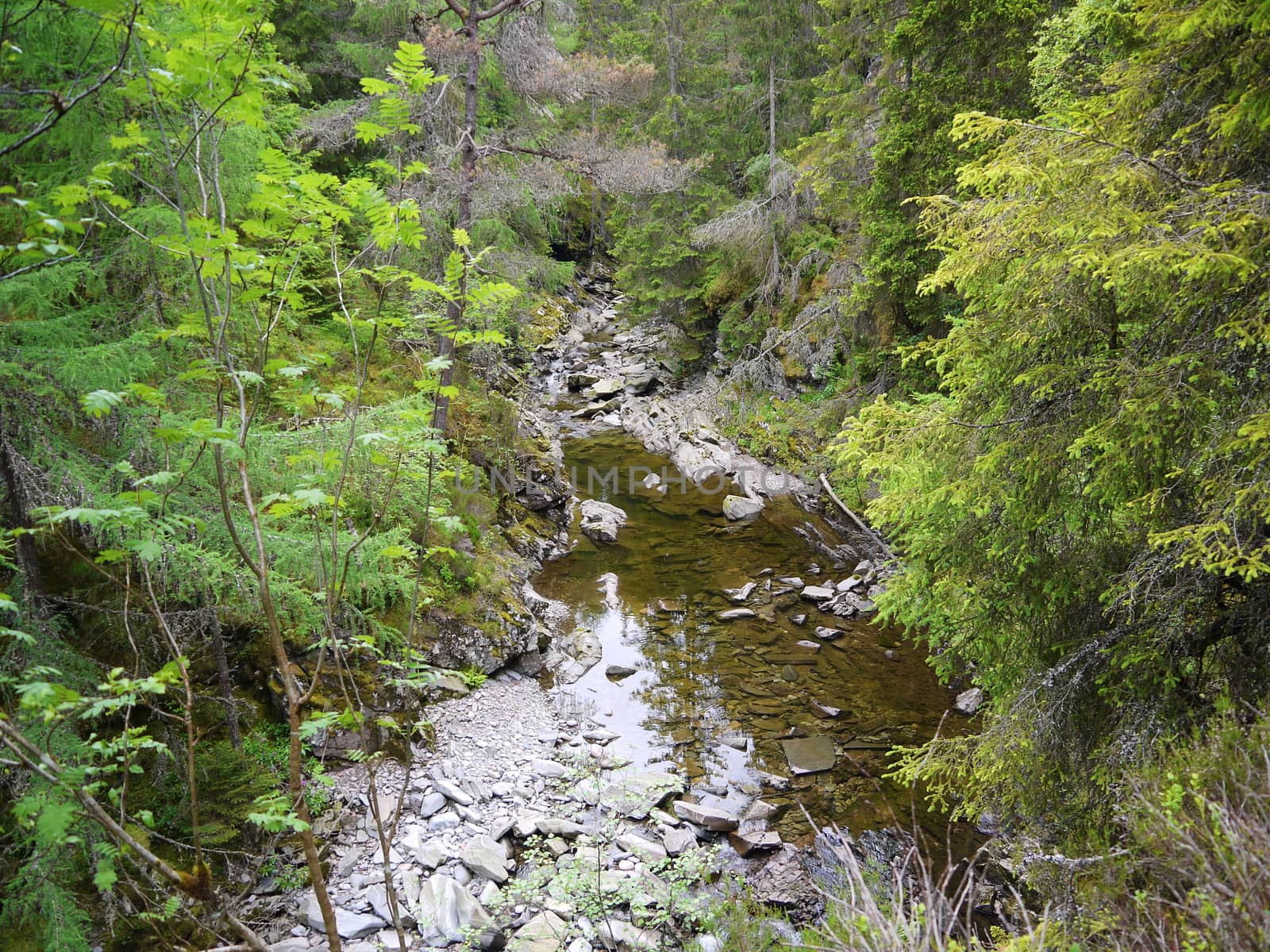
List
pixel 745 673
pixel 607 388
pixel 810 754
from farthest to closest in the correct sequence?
pixel 607 388, pixel 745 673, pixel 810 754

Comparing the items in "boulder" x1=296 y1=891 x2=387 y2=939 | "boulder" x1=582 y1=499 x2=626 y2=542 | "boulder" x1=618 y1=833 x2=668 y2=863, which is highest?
"boulder" x1=296 y1=891 x2=387 y2=939

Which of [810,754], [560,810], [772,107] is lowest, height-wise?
[810,754]

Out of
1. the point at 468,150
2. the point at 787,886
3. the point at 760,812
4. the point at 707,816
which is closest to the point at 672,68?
the point at 468,150

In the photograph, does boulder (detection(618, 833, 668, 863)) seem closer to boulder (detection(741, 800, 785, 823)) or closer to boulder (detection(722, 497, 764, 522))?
boulder (detection(741, 800, 785, 823))

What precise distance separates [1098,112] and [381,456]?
5.32 metres

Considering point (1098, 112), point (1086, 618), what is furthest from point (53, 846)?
point (1098, 112)

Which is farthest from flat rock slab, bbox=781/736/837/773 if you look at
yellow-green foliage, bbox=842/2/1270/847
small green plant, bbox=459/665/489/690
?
small green plant, bbox=459/665/489/690

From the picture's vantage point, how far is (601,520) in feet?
47.9

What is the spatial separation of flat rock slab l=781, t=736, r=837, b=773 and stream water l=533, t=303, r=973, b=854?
8 cm

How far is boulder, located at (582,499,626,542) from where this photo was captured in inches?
558

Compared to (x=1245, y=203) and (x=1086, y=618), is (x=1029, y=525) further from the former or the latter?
(x=1245, y=203)

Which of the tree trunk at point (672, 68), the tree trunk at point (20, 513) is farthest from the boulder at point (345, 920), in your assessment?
the tree trunk at point (672, 68)

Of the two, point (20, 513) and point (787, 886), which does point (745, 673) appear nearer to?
point (787, 886)

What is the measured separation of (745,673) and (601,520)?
224 inches
